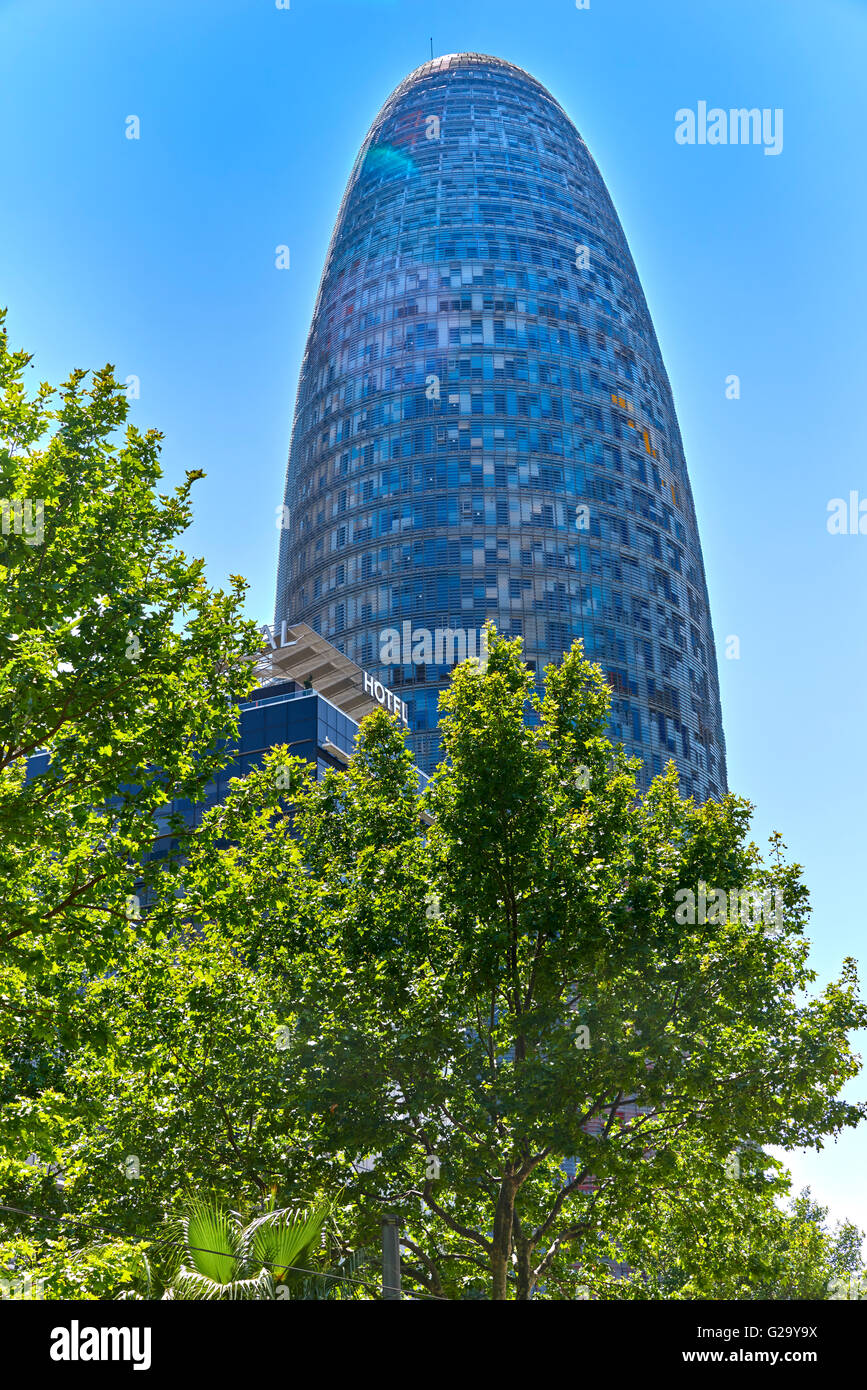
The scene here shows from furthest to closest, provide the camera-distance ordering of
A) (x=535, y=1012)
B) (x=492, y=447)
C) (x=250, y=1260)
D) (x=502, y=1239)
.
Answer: (x=492, y=447)
(x=535, y=1012)
(x=502, y=1239)
(x=250, y=1260)

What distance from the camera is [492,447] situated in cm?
13875

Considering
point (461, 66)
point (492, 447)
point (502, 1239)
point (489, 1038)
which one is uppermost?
point (461, 66)

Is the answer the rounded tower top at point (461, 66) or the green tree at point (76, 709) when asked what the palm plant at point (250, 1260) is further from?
the rounded tower top at point (461, 66)

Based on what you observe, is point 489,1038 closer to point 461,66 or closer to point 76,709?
point 76,709

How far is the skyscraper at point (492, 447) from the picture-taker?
133375 mm

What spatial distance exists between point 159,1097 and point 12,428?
14.2 m

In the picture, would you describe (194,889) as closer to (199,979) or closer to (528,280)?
(199,979)

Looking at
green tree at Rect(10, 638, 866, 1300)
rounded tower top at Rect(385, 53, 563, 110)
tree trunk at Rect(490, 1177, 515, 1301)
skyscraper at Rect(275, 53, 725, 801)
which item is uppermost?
rounded tower top at Rect(385, 53, 563, 110)

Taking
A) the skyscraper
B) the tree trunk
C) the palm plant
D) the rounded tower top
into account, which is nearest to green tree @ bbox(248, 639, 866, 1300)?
the tree trunk

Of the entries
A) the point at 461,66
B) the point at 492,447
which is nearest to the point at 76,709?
the point at 492,447

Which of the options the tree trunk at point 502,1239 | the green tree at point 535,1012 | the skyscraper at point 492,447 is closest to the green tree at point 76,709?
the green tree at point 535,1012

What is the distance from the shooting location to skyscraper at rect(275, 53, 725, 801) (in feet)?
438

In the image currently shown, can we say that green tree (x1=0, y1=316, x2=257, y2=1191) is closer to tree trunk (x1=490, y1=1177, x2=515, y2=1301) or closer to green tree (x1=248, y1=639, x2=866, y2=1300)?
green tree (x1=248, y1=639, x2=866, y2=1300)
